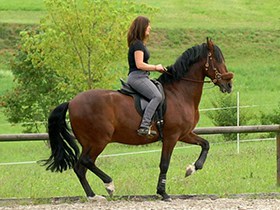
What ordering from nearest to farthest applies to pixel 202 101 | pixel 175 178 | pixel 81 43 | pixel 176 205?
pixel 176 205 → pixel 175 178 → pixel 81 43 → pixel 202 101

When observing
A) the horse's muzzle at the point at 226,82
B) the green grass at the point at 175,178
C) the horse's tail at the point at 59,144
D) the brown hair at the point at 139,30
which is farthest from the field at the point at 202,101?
the brown hair at the point at 139,30

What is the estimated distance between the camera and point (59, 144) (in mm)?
10156

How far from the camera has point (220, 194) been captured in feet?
32.9

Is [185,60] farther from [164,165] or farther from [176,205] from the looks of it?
[176,205]

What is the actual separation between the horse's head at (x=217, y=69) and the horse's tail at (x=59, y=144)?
1.92m

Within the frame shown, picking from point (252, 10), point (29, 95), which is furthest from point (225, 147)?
point (252, 10)

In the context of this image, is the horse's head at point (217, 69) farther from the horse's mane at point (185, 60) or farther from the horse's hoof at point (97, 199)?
the horse's hoof at point (97, 199)

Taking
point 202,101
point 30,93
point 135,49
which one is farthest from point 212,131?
point 202,101

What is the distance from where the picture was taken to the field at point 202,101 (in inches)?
449

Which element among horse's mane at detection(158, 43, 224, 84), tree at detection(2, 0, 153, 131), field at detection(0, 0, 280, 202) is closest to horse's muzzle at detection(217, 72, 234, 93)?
horse's mane at detection(158, 43, 224, 84)

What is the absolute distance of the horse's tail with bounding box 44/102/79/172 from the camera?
1009 centimetres

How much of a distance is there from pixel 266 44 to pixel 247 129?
3721cm

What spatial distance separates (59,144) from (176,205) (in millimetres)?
1833

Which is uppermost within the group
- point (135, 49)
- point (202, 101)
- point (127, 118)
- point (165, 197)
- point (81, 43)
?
point (135, 49)
